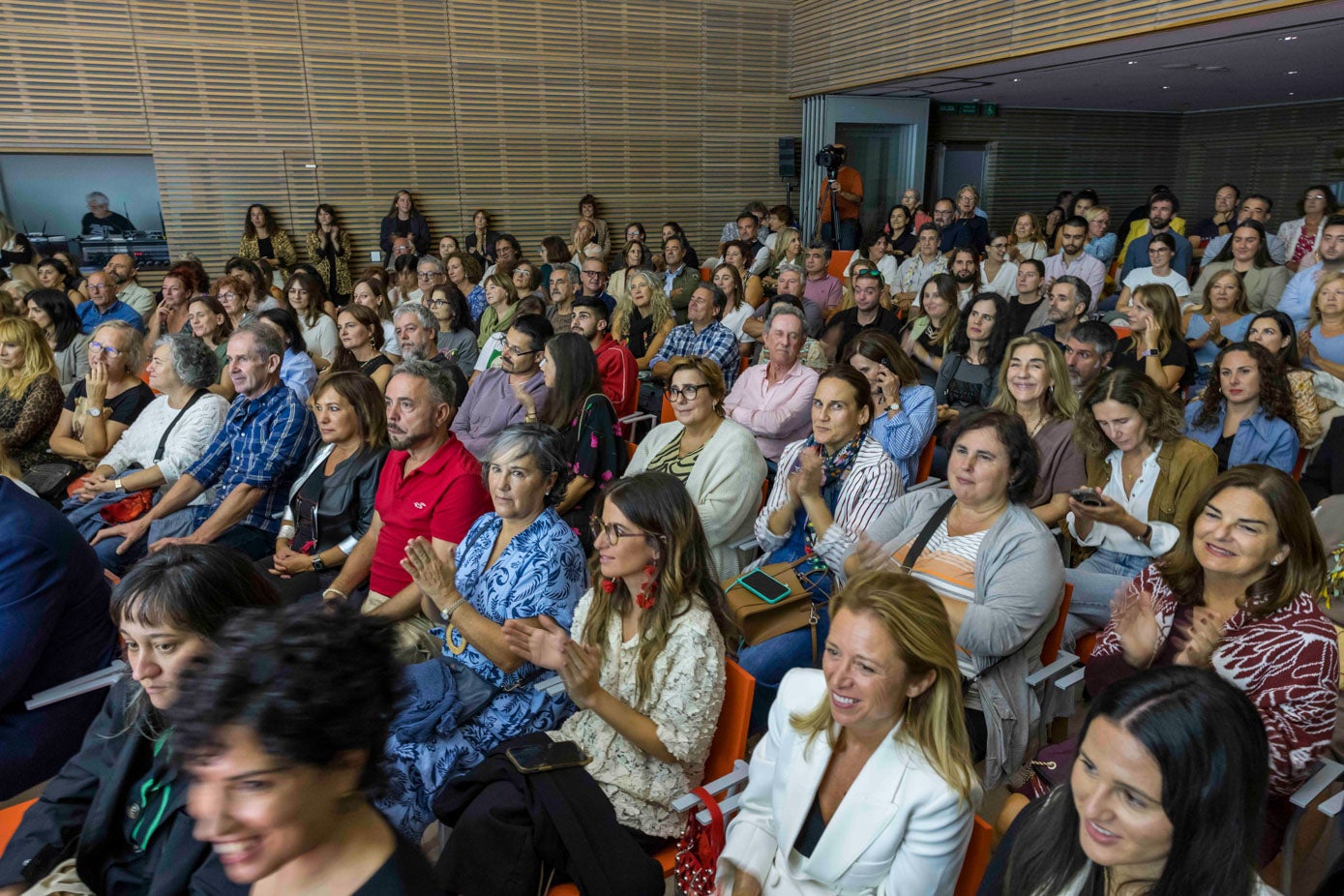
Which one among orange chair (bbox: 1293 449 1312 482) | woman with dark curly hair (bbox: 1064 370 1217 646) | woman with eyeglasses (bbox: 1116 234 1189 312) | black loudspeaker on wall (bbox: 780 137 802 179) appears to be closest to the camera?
woman with dark curly hair (bbox: 1064 370 1217 646)

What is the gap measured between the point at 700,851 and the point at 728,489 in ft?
5.11

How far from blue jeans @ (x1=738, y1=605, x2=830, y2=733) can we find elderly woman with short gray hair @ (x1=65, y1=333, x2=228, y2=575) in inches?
104

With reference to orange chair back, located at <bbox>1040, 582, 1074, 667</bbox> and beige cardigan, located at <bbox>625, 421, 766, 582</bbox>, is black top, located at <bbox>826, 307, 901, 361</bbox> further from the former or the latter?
orange chair back, located at <bbox>1040, 582, 1074, 667</bbox>

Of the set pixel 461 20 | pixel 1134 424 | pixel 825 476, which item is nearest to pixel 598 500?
pixel 825 476

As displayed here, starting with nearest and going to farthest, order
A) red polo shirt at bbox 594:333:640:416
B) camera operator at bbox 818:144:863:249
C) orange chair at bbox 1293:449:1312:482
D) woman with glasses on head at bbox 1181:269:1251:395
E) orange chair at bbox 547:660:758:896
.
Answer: orange chair at bbox 547:660:758:896 < orange chair at bbox 1293:449:1312:482 < red polo shirt at bbox 594:333:640:416 < woman with glasses on head at bbox 1181:269:1251:395 < camera operator at bbox 818:144:863:249

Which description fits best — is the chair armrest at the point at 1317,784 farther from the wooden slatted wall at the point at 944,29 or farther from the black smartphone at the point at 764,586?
the wooden slatted wall at the point at 944,29

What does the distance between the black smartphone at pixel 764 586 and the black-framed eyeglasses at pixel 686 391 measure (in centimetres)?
91

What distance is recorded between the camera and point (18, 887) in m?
1.75

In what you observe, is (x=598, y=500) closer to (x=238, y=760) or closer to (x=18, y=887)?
(x=238, y=760)

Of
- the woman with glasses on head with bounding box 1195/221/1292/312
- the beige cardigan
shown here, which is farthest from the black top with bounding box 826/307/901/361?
the beige cardigan

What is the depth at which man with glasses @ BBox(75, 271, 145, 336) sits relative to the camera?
6113 mm

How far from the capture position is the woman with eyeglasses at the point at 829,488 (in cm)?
287

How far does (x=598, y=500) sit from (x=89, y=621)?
1.48 meters

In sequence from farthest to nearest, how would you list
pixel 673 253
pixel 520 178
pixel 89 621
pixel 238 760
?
pixel 520 178
pixel 673 253
pixel 89 621
pixel 238 760
